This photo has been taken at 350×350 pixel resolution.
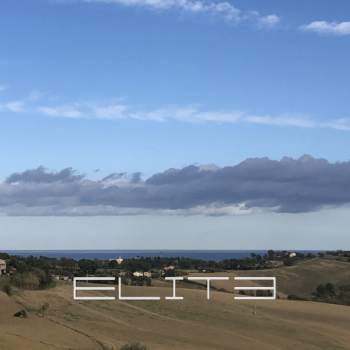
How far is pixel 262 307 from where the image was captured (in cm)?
3775

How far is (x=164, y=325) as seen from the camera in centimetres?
2652

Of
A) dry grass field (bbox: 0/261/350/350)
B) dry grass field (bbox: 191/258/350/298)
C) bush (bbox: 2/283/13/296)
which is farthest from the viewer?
dry grass field (bbox: 191/258/350/298)

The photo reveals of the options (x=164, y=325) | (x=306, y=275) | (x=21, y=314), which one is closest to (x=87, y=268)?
(x=306, y=275)

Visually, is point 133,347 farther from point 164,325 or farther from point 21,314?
point 164,325

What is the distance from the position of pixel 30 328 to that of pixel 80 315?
16.7 ft

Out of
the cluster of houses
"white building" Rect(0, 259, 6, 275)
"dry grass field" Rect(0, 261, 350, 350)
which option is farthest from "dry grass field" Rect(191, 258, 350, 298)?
"dry grass field" Rect(0, 261, 350, 350)

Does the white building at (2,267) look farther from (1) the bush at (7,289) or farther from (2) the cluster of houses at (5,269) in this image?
(1) the bush at (7,289)

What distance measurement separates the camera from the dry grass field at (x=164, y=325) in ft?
68.4

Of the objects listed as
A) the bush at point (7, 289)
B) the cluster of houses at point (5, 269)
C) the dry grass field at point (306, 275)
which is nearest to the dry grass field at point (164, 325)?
the bush at point (7, 289)

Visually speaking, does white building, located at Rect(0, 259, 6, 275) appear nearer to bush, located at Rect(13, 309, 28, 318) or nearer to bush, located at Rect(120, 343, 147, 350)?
bush, located at Rect(13, 309, 28, 318)

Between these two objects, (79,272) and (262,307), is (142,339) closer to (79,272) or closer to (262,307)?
(262,307)

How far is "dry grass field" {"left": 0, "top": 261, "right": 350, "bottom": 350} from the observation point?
2084 centimetres

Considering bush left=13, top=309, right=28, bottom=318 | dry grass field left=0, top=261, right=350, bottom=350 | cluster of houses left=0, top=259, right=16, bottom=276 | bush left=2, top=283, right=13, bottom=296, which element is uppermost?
cluster of houses left=0, top=259, right=16, bottom=276

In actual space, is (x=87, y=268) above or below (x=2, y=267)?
below
